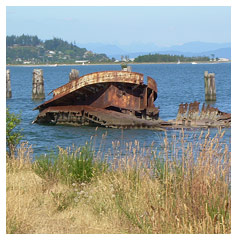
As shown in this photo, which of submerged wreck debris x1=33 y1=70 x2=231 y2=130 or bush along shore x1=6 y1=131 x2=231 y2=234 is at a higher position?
submerged wreck debris x1=33 y1=70 x2=231 y2=130

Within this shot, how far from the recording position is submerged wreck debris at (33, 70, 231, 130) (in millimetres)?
17406

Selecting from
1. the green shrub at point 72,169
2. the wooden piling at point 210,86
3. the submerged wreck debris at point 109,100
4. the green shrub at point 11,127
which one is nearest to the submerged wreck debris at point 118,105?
the submerged wreck debris at point 109,100

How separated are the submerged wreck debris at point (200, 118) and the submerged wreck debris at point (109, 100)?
3.22 ft

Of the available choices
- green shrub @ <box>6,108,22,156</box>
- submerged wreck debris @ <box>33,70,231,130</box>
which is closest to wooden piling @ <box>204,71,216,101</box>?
submerged wreck debris @ <box>33,70,231,130</box>

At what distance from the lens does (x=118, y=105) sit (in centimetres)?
1797

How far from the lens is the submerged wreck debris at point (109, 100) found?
1745 cm

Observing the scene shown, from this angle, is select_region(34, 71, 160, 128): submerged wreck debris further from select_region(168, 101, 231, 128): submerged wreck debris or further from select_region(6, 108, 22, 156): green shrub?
select_region(6, 108, 22, 156): green shrub

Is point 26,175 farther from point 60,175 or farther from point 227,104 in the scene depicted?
point 227,104

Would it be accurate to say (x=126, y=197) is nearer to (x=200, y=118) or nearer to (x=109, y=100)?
(x=109, y=100)

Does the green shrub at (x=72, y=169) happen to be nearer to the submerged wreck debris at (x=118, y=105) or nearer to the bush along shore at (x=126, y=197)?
the bush along shore at (x=126, y=197)

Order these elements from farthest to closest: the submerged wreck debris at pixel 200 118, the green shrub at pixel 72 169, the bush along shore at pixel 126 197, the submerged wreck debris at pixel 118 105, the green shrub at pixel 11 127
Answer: the submerged wreck debris at pixel 118 105, the submerged wreck debris at pixel 200 118, the green shrub at pixel 11 127, the green shrub at pixel 72 169, the bush along shore at pixel 126 197

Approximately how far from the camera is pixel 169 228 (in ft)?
17.5
